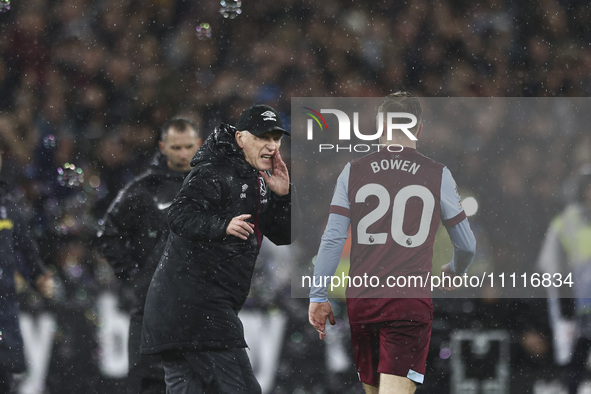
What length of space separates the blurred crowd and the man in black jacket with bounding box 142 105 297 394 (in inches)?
66.1

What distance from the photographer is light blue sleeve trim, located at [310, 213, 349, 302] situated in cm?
377

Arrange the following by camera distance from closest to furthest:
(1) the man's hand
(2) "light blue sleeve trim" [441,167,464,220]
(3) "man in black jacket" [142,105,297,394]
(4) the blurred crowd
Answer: (3) "man in black jacket" [142,105,297,394], (1) the man's hand, (2) "light blue sleeve trim" [441,167,464,220], (4) the blurred crowd

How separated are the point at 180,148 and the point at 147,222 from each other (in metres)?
0.41

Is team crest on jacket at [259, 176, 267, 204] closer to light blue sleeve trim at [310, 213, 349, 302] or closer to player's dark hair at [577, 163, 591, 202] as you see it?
light blue sleeve trim at [310, 213, 349, 302]

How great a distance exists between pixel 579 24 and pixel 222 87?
7.63 feet

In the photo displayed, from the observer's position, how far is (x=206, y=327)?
11.2 feet

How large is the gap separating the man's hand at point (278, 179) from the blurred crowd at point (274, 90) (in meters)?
Answer: 1.49

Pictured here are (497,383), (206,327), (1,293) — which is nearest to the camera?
(206,327)

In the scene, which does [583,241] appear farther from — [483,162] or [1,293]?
[1,293]

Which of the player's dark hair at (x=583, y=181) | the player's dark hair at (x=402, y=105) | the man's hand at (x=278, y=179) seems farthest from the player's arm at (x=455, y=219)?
the player's dark hair at (x=583, y=181)

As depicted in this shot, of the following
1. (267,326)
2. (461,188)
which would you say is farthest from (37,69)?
(461,188)

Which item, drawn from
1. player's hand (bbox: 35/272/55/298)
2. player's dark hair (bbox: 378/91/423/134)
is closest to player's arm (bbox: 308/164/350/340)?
player's dark hair (bbox: 378/91/423/134)

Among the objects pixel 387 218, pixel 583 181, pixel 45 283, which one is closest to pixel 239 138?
pixel 387 218

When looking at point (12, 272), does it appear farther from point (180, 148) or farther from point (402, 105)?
point (402, 105)
